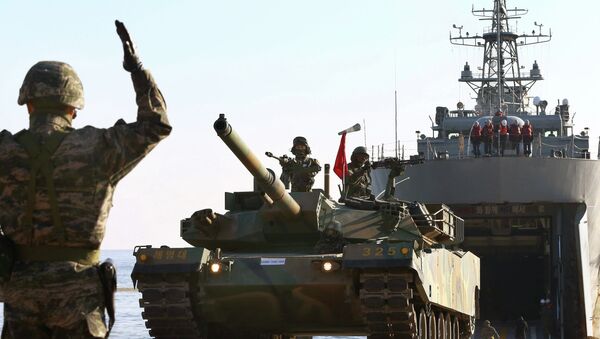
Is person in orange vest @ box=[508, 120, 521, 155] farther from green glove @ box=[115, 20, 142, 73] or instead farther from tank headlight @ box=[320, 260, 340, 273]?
green glove @ box=[115, 20, 142, 73]

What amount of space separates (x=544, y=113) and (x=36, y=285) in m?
37.3

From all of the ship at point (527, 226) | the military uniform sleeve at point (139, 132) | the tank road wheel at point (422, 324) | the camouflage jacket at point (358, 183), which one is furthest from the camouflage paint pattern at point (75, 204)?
the ship at point (527, 226)

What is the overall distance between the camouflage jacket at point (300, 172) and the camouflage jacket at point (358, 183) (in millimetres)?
839

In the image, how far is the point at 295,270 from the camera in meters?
16.9

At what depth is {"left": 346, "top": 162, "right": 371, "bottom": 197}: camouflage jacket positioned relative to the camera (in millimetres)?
21125

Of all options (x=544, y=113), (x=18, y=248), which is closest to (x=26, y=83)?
(x=18, y=248)

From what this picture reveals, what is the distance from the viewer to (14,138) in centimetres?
718

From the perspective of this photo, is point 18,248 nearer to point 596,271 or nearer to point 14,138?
A: point 14,138

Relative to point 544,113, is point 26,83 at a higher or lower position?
lower

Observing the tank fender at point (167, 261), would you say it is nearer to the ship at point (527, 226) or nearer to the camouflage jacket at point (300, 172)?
A: the camouflage jacket at point (300, 172)

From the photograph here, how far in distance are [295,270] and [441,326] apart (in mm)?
3295

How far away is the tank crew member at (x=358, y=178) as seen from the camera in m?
21.1

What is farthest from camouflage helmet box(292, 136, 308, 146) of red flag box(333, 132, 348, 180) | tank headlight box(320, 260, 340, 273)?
tank headlight box(320, 260, 340, 273)

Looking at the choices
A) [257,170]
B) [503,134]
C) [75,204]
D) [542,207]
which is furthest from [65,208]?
→ [503,134]
